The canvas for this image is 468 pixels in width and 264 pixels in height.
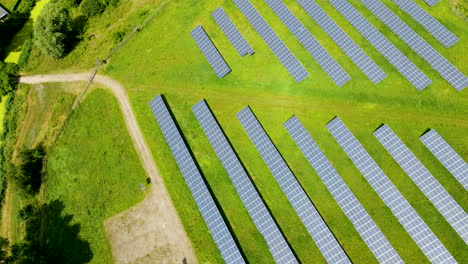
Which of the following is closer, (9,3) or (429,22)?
(429,22)

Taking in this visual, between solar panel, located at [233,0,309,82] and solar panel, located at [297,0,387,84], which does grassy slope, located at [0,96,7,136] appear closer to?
solar panel, located at [233,0,309,82]

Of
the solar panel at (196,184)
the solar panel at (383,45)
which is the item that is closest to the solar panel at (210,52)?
the solar panel at (196,184)

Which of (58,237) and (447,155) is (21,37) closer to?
(58,237)

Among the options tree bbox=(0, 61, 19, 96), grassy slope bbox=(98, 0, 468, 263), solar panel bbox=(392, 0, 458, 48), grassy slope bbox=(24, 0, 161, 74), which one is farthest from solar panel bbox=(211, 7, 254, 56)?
tree bbox=(0, 61, 19, 96)

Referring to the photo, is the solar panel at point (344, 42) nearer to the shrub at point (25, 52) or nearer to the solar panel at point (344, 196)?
the solar panel at point (344, 196)

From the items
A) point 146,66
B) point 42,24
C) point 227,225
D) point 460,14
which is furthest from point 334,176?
point 42,24

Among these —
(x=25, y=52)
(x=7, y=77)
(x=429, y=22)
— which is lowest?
(x=429, y=22)

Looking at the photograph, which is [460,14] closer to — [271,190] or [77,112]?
[271,190]

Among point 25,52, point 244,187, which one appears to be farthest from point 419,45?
point 25,52
